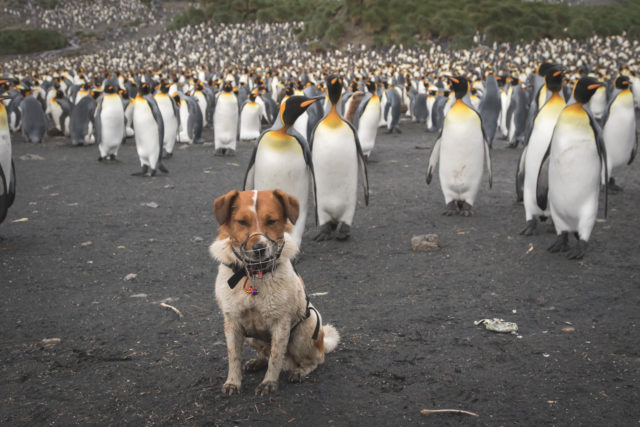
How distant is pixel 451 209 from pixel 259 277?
4.77 m

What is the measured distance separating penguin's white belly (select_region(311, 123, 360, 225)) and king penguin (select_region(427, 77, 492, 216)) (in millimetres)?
1371

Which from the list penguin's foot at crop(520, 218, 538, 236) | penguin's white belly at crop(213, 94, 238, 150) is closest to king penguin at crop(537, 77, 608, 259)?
penguin's foot at crop(520, 218, 538, 236)

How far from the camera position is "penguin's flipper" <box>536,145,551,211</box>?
516 cm

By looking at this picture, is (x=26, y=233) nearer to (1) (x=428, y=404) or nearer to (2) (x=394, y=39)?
(1) (x=428, y=404)

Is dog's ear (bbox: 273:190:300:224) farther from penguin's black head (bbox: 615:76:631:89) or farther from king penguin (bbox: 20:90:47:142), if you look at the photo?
king penguin (bbox: 20:90:47:142)

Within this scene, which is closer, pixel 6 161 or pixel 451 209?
pixel 6 161

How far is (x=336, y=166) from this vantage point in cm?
579

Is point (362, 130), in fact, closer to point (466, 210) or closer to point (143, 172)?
point (143, 172)

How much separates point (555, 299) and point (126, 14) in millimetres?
65830

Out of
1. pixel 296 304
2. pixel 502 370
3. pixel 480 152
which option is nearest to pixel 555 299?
pixel 502 370

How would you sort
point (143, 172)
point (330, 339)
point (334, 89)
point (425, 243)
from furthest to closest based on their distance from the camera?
point (143, 172) → point (334, 89) → point (425, 243) → point (330, 339)


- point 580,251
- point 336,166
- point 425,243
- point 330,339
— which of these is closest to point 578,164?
point 580,251

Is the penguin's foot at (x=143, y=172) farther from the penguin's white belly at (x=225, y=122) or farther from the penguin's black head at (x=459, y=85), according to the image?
the penguin's black head at (x=459, y=85)

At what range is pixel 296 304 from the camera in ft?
8.38
